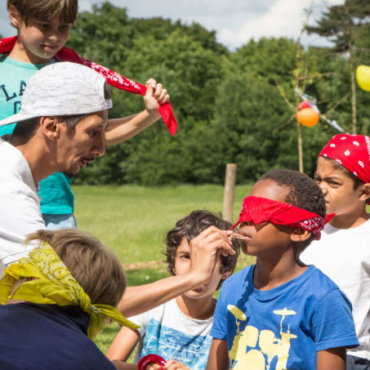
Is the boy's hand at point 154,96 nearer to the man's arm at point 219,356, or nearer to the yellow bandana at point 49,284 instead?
the man's arm at point 219,356

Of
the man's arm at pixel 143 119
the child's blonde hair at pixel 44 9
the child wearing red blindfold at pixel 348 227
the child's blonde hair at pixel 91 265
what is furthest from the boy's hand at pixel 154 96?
the child's blonde hair at pixel 91 265

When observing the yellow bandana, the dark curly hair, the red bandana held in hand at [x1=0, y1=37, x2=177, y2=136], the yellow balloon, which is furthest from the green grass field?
the yellow balloon

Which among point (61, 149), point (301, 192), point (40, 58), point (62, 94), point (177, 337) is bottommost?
point (177, 337)

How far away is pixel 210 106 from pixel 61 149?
5785cm

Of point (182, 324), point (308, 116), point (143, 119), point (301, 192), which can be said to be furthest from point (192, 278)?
point (308, 116)

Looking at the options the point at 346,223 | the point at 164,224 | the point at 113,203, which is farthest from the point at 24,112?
the point at 113,203

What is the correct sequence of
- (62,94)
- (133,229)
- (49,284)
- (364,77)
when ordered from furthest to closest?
(133,229) → (364,77) → (62,94) → (49,284)

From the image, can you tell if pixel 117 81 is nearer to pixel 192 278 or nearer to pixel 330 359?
pixel 192 278

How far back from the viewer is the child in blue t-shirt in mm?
3740

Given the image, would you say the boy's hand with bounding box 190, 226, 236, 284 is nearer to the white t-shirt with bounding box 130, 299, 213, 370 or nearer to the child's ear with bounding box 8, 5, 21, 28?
the white t-shirt with bounding box 130, 299, 213, 370

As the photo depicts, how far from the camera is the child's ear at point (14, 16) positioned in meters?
3.83

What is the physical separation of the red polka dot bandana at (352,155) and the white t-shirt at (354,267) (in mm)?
362

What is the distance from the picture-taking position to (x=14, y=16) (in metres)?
3.86

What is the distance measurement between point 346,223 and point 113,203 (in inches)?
1124
